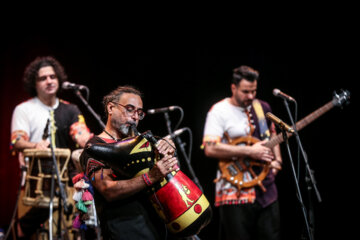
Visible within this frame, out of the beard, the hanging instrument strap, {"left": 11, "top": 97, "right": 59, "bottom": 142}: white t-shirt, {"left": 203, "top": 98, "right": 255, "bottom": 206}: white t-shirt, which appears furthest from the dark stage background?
the beard

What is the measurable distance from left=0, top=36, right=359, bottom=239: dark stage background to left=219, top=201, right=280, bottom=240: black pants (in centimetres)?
195

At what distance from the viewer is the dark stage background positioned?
5.76m

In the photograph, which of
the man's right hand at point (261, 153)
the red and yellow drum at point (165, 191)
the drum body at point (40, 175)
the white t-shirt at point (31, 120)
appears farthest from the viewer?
the white t-shirt at point (31, 120)

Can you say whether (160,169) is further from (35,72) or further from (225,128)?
(35,72)

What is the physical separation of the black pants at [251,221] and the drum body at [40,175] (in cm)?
188

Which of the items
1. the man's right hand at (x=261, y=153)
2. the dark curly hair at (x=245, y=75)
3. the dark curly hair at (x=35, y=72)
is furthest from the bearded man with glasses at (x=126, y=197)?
the dark curly hair at (x=35, y=72)

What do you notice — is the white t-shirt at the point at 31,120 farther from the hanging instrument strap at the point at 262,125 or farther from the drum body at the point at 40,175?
the hanging instrument strap at the point at 262,125

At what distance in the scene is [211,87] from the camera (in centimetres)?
651

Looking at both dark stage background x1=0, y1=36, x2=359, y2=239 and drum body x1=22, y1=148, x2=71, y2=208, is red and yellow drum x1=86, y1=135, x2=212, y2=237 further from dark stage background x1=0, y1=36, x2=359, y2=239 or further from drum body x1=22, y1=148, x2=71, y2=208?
dark stage background x1=0, y1=36, x2=359, y2=239

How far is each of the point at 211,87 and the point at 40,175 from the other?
3409 mm

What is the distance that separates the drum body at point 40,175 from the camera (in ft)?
13.0

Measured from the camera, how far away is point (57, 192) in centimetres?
396

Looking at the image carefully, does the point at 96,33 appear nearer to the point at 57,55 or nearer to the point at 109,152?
the point at 57,55

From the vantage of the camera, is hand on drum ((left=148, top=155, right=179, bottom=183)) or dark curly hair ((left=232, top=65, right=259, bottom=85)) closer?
hand on drum ((left=148, top=155, right=179, bottom=183))
